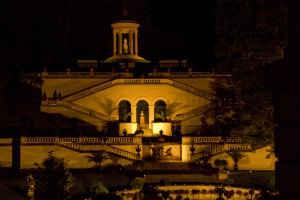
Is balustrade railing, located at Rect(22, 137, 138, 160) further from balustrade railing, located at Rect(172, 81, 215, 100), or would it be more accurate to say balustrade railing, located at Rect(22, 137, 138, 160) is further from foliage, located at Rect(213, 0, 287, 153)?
balustrade railing, located at Rect(172, 81, 215, 100)

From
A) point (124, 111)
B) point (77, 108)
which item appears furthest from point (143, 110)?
point (77, 108)

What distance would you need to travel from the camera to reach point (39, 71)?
39.3 m

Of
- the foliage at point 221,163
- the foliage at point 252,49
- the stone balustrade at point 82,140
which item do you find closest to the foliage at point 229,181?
the foliage at point 252,49

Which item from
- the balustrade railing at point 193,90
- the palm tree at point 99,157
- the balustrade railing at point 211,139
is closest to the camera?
the palm tree at point 99,157

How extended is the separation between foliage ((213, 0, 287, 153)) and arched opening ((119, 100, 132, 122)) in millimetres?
11110

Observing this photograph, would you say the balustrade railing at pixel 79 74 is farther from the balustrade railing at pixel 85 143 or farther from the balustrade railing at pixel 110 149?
the balustrade railing at pixel 110 149

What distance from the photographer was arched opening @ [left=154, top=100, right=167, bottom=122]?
37.0m

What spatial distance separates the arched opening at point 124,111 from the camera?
37.2m

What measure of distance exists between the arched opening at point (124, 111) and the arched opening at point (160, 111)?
64.4 inches

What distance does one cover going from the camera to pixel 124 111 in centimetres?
3753

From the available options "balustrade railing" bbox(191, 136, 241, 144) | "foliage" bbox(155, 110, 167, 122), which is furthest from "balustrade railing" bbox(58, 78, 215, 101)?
"balustrade railing" bbox(191, 136, 241, 144)

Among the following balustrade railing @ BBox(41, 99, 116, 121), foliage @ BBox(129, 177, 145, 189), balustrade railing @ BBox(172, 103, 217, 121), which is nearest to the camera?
foliage @ BBox(129, 177, 145, 189)

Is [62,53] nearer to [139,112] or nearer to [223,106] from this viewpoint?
[139,112]

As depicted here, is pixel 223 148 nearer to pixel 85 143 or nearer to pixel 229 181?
pixel 229 181
